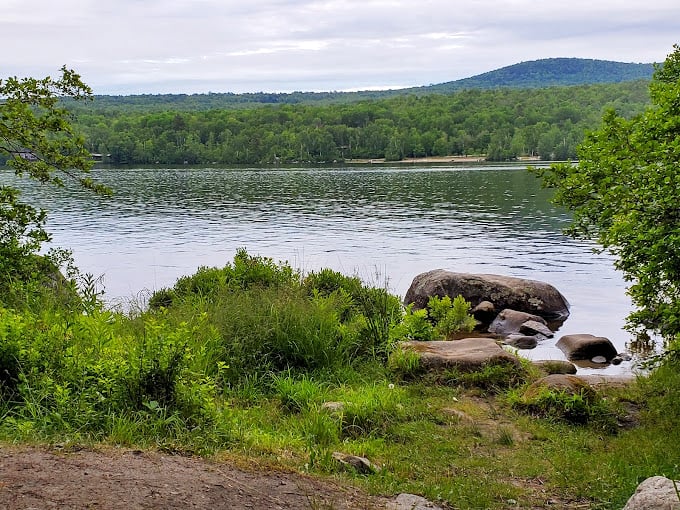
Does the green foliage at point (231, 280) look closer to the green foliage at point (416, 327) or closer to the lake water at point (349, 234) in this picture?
the lake water at point (349, 234)

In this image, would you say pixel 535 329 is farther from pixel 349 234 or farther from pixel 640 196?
pixel 349 234

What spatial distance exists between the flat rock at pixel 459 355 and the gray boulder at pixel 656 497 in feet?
17.1

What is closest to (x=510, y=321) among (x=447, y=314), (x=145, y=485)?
(x=447, y=314)

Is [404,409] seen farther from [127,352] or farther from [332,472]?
[127,352]

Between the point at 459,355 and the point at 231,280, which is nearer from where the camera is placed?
the point at 459,355

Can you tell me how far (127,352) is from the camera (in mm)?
7047

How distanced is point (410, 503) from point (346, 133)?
13520 cm

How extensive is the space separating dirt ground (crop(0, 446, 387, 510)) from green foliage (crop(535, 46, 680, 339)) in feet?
13.5

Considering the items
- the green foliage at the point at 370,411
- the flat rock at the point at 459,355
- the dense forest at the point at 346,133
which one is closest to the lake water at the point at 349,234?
the flat rock at the point at 459,355

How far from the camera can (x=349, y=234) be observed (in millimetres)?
42500

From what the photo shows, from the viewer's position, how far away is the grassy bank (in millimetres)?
6375

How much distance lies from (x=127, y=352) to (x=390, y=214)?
1813 inches

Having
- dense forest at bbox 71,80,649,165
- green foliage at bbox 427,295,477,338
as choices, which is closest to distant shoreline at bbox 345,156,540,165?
dense forest at bbox 71,80,649,165

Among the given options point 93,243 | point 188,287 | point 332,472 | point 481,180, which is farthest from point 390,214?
point 332,472
